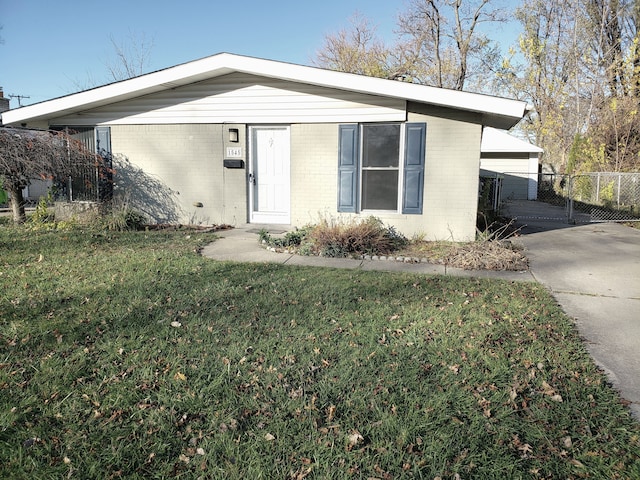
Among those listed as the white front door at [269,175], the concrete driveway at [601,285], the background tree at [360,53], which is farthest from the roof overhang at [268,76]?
the background tree at [360,53]

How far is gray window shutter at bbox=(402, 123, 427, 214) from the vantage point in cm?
802

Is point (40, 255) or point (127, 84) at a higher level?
point (127, 84)

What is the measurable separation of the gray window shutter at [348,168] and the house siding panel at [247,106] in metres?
0.28

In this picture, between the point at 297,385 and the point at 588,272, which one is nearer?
the point at 297,385

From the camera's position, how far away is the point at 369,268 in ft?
19.8

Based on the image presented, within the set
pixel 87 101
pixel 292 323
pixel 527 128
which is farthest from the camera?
pixel 527 128

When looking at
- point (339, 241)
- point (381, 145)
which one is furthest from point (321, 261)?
point (381, 145)

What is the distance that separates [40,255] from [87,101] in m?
4.03

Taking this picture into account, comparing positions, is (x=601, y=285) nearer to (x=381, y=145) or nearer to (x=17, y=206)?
(x=381, y=145)

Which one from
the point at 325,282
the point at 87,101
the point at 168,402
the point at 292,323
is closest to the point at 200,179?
the point at 87,101

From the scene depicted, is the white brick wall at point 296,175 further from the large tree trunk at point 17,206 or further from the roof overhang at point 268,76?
the large tree trunk at point 17,206

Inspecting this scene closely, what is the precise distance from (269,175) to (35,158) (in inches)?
179

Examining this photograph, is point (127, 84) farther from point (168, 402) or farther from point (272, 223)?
point (168, 402)

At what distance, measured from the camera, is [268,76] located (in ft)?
27.0
